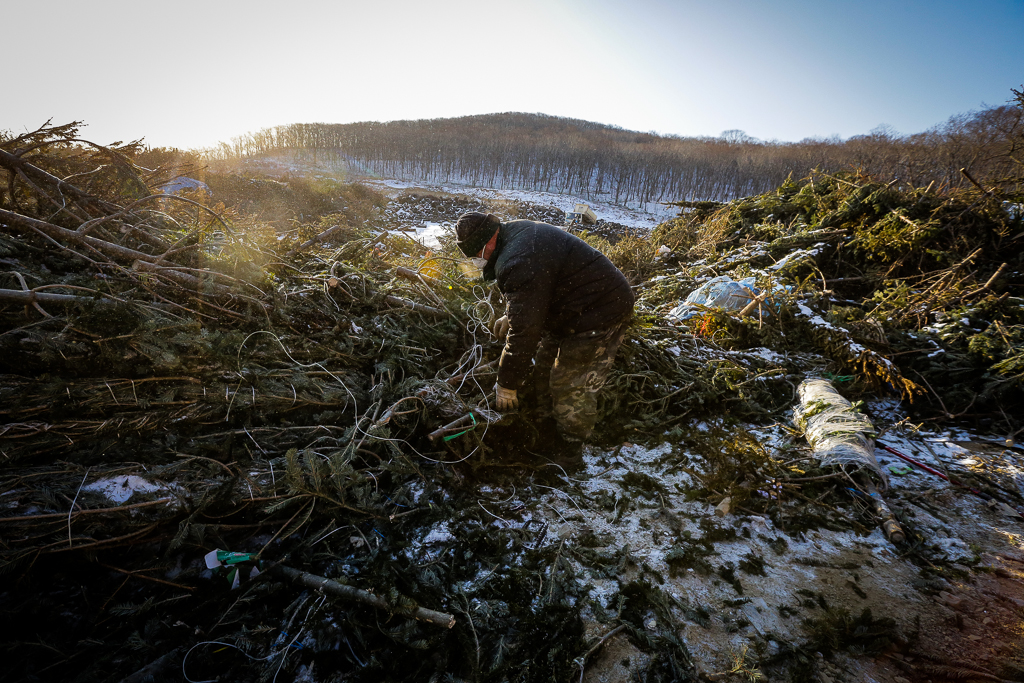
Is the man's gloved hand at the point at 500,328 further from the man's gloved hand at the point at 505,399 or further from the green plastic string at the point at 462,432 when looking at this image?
the green plastic string at the point at 462,432

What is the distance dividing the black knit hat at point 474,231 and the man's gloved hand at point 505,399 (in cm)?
110

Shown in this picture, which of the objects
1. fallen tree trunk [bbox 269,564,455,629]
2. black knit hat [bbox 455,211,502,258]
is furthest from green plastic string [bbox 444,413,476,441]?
black knit hat [bbox 455,211,502,258]

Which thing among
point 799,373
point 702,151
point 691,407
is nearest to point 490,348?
point 691,407

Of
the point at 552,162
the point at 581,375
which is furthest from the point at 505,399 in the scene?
the point at 552,162

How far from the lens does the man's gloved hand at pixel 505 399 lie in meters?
2.93

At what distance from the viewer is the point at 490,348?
12.1 ft

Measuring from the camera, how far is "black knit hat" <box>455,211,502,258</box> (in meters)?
2.77

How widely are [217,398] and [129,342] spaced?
652mm

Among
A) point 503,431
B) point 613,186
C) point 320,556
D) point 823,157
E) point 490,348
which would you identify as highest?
point 823,157

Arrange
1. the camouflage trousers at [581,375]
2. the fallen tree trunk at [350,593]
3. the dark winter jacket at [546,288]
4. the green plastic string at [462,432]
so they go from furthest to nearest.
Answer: the camouflage trousers at [581,375], the green plastic string at [462,432], the dark winter jacket at [546,288], the fallen tree trunk at [350,593]

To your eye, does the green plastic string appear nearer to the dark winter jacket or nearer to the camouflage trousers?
the dark winter jacket

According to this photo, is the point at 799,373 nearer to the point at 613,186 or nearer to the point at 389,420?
the point at 389,420

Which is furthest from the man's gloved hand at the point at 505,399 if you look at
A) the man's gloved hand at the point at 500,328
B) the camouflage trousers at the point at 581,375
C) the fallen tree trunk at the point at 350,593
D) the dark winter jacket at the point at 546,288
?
the fallen tree trunk at the point at 350,593

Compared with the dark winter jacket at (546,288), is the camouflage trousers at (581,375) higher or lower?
lower
